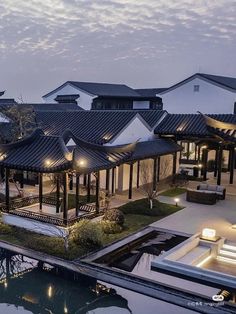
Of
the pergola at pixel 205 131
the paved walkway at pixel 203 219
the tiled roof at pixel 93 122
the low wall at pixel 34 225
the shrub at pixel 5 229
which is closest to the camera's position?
the low wall at pixel 34 225

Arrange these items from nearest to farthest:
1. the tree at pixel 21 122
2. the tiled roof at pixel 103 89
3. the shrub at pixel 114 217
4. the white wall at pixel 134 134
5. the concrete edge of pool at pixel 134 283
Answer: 1. the concrete edge of pool at pixel 134 283
2. the shrub at pixel 114 217
3. the white wall at pixel 134 134
4. the tree at pixel 21 122
5. the tiled roof at pixel 103 89

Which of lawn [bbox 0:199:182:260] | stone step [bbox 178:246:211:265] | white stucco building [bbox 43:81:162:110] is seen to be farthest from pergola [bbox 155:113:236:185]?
white stucco building [bbox 43:81:162:110]

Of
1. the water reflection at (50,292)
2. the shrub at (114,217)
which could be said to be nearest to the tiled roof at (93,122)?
the shrub at (114,217)

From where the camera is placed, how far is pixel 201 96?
34.7m

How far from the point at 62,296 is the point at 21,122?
15.6 m

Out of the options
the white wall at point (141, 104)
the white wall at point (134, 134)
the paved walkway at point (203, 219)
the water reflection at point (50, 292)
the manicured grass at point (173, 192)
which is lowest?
the water reflection at point (50, 292)

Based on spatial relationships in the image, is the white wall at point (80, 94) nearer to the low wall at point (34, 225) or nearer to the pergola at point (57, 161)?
the pergola at point (57, 161)

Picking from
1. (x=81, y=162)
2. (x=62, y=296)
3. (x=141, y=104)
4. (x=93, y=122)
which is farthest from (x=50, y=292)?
(x=141, y=104)

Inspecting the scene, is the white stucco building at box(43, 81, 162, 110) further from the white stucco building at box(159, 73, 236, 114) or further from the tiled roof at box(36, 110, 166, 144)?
the tiled roof at box(36, 110, 166, 144)

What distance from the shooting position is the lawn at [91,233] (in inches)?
500

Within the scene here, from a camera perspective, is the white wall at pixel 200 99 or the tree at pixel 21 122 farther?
the white wall at pixel 200 99

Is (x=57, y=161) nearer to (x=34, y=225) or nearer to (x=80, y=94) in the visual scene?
(x=34, y=225)

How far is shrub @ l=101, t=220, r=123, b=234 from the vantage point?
47.8 ft

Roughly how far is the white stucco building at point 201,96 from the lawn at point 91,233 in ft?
57.8
